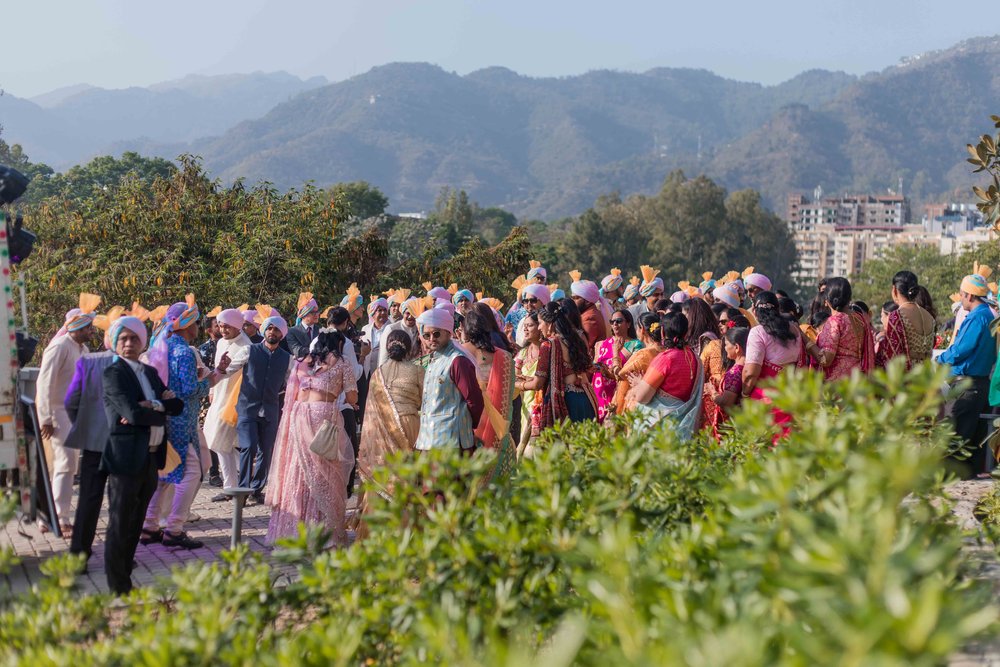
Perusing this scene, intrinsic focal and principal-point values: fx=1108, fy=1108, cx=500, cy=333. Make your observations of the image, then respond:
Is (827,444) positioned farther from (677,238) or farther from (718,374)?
(677,238)

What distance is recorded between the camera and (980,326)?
746 centimetres

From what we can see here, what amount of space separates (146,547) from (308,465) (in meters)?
1.25

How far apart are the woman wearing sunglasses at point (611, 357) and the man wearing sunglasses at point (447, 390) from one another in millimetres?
1731

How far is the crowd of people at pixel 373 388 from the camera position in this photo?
603 centimetres

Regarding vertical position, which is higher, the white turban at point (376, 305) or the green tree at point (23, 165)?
the green tree at point (23, 165)

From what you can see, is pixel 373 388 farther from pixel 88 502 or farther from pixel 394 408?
pixel 88 502

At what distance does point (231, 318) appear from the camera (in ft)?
27.1

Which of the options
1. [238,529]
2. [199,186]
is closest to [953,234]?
[199,186]

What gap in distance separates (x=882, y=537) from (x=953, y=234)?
14873cm

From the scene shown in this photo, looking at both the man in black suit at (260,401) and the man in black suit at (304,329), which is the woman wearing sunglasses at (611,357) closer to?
the man in black suit at (304,329)

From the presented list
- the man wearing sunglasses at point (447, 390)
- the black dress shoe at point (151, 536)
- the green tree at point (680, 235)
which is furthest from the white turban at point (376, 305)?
the green tree at point (680, 235)

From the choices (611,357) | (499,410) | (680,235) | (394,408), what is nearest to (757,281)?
(611,357)

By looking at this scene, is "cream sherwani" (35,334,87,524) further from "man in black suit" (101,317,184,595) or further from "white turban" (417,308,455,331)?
"white turban" (417,308,455,331)

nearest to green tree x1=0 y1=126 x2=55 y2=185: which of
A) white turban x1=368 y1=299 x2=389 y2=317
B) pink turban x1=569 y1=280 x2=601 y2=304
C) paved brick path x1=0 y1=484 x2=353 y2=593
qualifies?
white turban x1=368 y1=299 x2=389 y2=317
